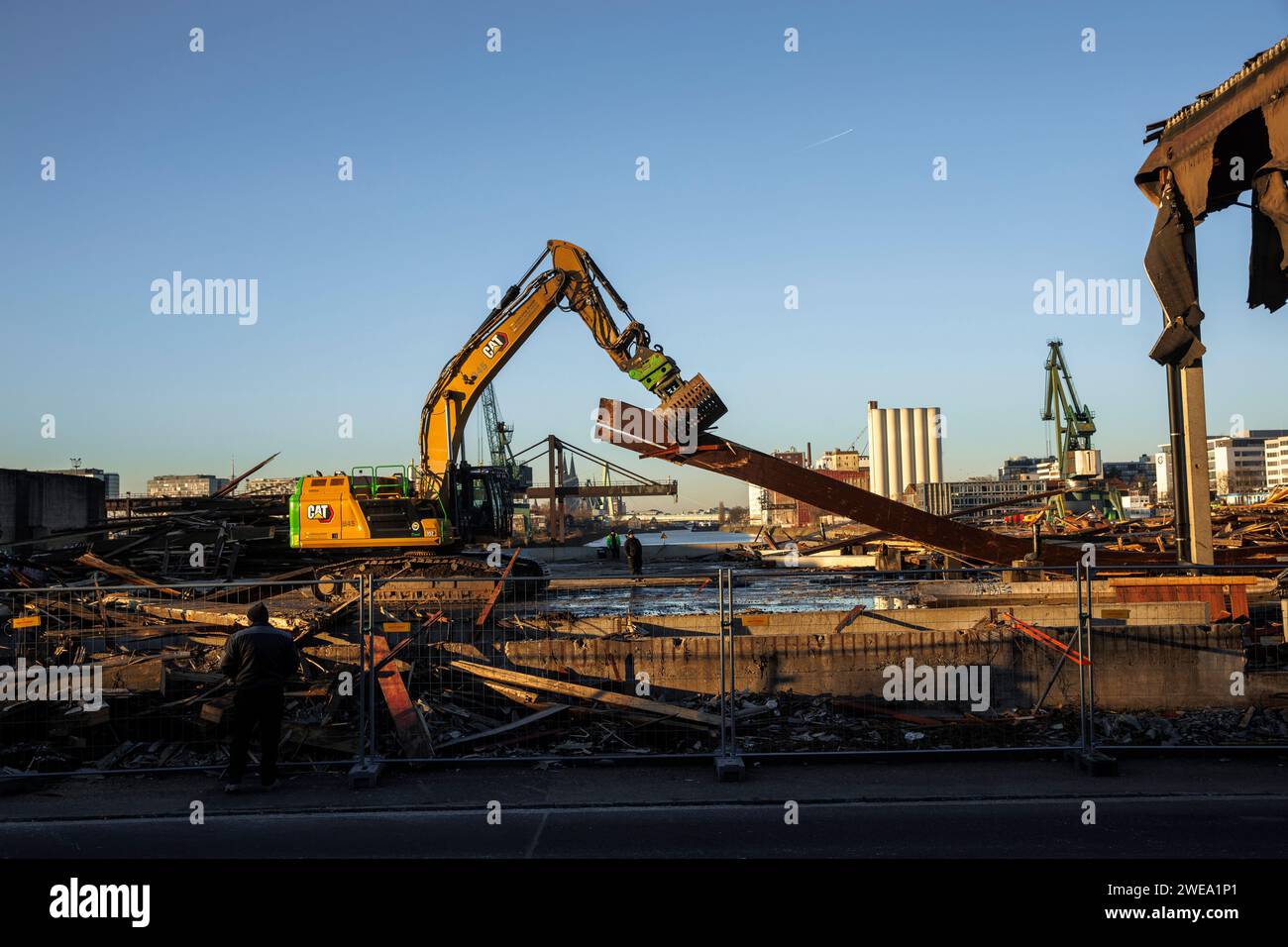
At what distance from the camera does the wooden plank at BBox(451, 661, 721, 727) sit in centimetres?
873

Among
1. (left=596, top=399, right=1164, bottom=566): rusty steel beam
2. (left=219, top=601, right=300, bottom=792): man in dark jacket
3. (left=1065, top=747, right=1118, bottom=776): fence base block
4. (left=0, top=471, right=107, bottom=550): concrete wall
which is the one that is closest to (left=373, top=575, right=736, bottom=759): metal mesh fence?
(left=219, top=601, right=300, bottom=792): man in dark jacket

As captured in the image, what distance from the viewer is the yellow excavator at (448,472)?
19.5 m

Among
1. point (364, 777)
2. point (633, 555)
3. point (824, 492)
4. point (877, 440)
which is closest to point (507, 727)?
point (364, 777)

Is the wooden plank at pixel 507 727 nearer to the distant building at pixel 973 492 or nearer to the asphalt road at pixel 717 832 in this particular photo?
the asphalt road at pixel 717 832

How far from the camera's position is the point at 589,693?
9305mm

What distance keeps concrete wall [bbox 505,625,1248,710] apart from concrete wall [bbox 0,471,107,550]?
1061 inches

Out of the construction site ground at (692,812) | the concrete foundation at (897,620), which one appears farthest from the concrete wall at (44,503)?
the construction site ground at (692,812)

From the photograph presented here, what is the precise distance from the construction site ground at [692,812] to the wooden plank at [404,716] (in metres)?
0.28

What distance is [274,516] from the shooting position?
27547 mm

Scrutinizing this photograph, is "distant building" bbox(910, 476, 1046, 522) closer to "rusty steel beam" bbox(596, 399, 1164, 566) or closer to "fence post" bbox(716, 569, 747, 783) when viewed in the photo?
"rusty steel beam" bbox(596, 399, 1164, 566)
